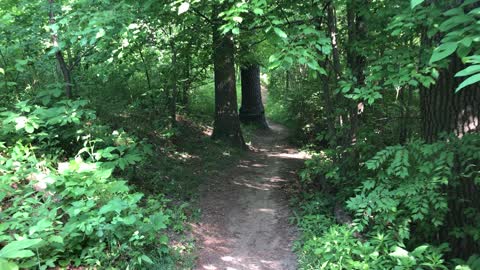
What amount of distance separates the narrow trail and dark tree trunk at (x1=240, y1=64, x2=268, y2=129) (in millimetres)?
4448

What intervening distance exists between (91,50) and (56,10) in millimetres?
897

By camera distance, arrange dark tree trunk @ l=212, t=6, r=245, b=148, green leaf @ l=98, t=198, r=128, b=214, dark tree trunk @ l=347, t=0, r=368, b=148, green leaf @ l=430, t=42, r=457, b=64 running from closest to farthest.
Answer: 1. green leaf @ l=430, t=42, r=457, b=64
2. green leaf @ l=98, t=198, r=128, b=214
3. dark tree trunk @ l=347, t=0, r=368, b=148
4. dark tree trunk @ l=212, t=6, r=245, b=148

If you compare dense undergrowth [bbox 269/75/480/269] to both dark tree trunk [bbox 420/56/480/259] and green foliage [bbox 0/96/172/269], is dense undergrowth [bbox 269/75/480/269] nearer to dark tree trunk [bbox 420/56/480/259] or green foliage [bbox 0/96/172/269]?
dark tree trunk [bbox 420/56/480/259]

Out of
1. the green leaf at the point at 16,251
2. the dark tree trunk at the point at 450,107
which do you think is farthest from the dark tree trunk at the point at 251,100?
the green leaf at the point at 16,251

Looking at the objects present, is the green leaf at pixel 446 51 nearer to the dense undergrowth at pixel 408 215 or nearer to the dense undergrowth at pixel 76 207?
the dense undergrowth at pixel 408 215

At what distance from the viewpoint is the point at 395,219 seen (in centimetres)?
432

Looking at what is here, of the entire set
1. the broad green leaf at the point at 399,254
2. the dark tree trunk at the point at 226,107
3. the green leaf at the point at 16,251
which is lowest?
the broad green leaf at the point at 399,254

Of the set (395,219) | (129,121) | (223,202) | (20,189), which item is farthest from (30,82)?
(395,219)

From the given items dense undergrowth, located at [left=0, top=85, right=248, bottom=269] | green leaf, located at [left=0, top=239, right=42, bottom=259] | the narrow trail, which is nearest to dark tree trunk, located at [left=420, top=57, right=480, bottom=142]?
the narrow trail

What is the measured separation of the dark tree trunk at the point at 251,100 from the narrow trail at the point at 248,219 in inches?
175

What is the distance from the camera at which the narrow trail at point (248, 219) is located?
5129 mm

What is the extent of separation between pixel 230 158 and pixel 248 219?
3273 millimetres

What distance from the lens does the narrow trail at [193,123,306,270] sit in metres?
5.13

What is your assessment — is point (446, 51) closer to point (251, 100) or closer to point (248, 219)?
point (248, 219)
